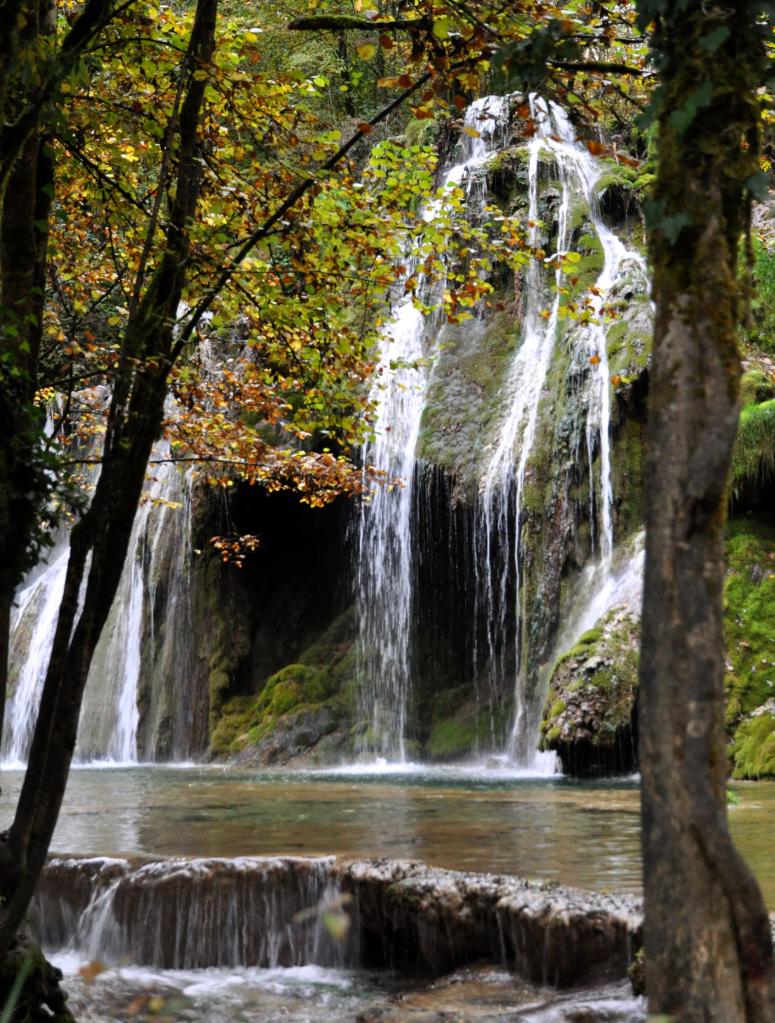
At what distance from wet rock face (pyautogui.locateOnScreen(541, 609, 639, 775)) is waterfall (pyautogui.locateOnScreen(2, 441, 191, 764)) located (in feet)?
35.0

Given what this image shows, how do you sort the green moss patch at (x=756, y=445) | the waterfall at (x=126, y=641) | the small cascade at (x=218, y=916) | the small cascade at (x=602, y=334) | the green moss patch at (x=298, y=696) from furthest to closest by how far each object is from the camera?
the waterfall at (x=126, y=641)
the green moss patch at (x=298, y=696)
the small cascade at (x=602, y=334)
the green moss patch at (x=756, y=445)
the small cascade at (x=218, y=916)

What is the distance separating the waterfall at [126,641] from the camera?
21.9m

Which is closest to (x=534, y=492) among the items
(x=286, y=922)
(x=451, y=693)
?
(x=451, y=693)

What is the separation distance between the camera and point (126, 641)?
2255cm

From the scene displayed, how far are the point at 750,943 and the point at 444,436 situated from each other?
667 inches

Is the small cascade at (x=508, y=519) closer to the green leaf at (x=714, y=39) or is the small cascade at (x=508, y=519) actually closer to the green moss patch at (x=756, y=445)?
the green moss patch at (x=756, y=445)

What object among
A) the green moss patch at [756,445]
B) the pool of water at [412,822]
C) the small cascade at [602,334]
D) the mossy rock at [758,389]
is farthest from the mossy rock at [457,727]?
the mossy rock at [758,389]

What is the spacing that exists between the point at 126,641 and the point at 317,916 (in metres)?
17.4

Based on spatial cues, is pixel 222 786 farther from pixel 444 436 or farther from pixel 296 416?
pixel 444 436

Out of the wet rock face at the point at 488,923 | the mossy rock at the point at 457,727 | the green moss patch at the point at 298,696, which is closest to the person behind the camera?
the wet rock face at the point at 488,923

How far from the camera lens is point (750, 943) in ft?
7.03

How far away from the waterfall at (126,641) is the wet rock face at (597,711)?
35.0 ft

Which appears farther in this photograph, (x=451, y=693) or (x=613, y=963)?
(x=451, y=693)

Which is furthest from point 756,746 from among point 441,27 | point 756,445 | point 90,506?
point 90,506
